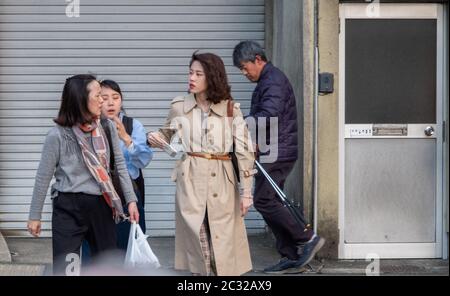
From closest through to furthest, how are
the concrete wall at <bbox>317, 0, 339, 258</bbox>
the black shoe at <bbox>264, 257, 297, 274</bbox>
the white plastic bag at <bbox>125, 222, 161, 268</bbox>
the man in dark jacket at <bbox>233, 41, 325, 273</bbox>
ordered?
the white plastic bag at <bbox>125, 222, 161, 268</bbox>
the man in dark jacket at <bbox>233, 41, 325, 273</bbox>
the black shoe at <bbox>264, 257, 297, 274</bbox>
the concrete wall at <bbox>317, 0, 339, 258</bbox>

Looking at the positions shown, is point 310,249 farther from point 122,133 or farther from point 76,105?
point 76,105

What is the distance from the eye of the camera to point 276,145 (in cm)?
895

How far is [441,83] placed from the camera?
31.3ft

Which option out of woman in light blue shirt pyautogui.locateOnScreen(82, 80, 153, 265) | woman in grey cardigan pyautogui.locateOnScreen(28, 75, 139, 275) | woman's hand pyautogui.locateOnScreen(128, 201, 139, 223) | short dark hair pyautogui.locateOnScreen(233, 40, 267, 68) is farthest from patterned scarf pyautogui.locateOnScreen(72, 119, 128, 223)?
short dark hair pyautogui.locateOnScreen(233, 40, 267, 68)

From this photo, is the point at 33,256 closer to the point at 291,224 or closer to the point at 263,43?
the point at 291,224

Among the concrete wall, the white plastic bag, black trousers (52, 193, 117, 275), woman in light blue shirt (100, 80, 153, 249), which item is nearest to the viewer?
black trousers (52, 193, 117, 275)

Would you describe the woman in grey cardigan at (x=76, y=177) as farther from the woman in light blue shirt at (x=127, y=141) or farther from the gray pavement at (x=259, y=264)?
the gray pavement at (x=259, y=264)

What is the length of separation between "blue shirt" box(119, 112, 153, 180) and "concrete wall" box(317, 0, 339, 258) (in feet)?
6.50

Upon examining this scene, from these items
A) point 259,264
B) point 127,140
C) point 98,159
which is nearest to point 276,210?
point 259,264

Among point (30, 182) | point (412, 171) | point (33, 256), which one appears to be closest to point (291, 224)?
point (412, 171)

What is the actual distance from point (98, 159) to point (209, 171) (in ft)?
3.02

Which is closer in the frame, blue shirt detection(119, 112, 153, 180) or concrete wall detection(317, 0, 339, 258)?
blue shirt detection(119, 112, 153, 180)

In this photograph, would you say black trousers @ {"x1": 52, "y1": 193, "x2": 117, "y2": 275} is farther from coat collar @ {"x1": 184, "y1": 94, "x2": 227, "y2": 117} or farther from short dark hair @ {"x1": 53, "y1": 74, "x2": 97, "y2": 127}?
coat collar @ {"x1": 184, "y1": 94, "x2": 227, "y2": 117}

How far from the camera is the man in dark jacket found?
8.80 meters
